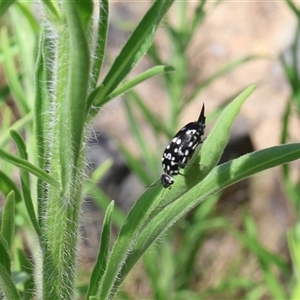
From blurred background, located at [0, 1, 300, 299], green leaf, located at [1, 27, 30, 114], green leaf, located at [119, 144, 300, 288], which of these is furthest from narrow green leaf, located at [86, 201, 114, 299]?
blurred background, located at [0, 1, 300, 299]

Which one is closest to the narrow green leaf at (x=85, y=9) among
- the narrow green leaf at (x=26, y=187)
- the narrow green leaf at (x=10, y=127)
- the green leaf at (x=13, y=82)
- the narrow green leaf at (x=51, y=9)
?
the narrow green leaf at (x=51, y=9)

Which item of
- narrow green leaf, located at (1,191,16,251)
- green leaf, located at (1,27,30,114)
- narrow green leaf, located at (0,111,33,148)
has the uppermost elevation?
green leaf, located at (1,27,30,114)

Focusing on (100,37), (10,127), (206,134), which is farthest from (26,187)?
(206,134)

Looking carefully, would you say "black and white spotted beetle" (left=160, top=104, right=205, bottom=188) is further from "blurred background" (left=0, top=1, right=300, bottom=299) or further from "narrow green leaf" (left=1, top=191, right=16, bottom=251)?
"blurred background" (left=0, top=1, right=300, bottom=299)

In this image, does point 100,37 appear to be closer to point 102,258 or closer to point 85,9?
point 85,9

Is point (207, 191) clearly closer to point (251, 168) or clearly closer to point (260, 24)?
point (251, 168)

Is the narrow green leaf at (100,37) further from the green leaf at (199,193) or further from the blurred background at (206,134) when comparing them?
the blurred background at (206,134)
